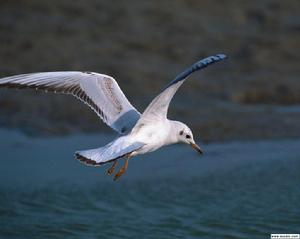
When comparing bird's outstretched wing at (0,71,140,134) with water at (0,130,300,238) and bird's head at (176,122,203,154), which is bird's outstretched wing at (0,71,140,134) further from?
water at (0,130,300,238)

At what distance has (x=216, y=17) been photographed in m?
15.4

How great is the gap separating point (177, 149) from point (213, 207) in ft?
6.48

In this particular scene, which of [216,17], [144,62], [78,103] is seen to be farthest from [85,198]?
[216,17]

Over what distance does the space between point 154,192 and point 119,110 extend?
1677 mm

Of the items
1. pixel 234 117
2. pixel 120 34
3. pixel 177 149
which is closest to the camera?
pixel 177 149

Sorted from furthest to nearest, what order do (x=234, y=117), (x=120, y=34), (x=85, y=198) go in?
1. (x=120, y=34)
2. (x=234, y=117)
3. (x=85, y=198)

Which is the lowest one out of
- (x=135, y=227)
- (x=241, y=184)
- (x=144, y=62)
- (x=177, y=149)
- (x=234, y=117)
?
(x=135, y=227)

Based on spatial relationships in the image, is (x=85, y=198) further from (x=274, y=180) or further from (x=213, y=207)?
(x=274, y=180)

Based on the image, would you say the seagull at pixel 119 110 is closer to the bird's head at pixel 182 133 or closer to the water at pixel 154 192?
the bird's head at pixel 182 133

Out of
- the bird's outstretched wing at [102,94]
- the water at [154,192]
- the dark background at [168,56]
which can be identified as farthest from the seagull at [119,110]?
the dark background at [168,56]

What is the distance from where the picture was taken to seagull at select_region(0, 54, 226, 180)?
762cm

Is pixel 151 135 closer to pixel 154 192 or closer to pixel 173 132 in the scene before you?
pixel 173 132

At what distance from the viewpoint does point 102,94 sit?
8.20 m

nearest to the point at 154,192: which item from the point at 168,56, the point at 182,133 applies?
the point at 182,133
